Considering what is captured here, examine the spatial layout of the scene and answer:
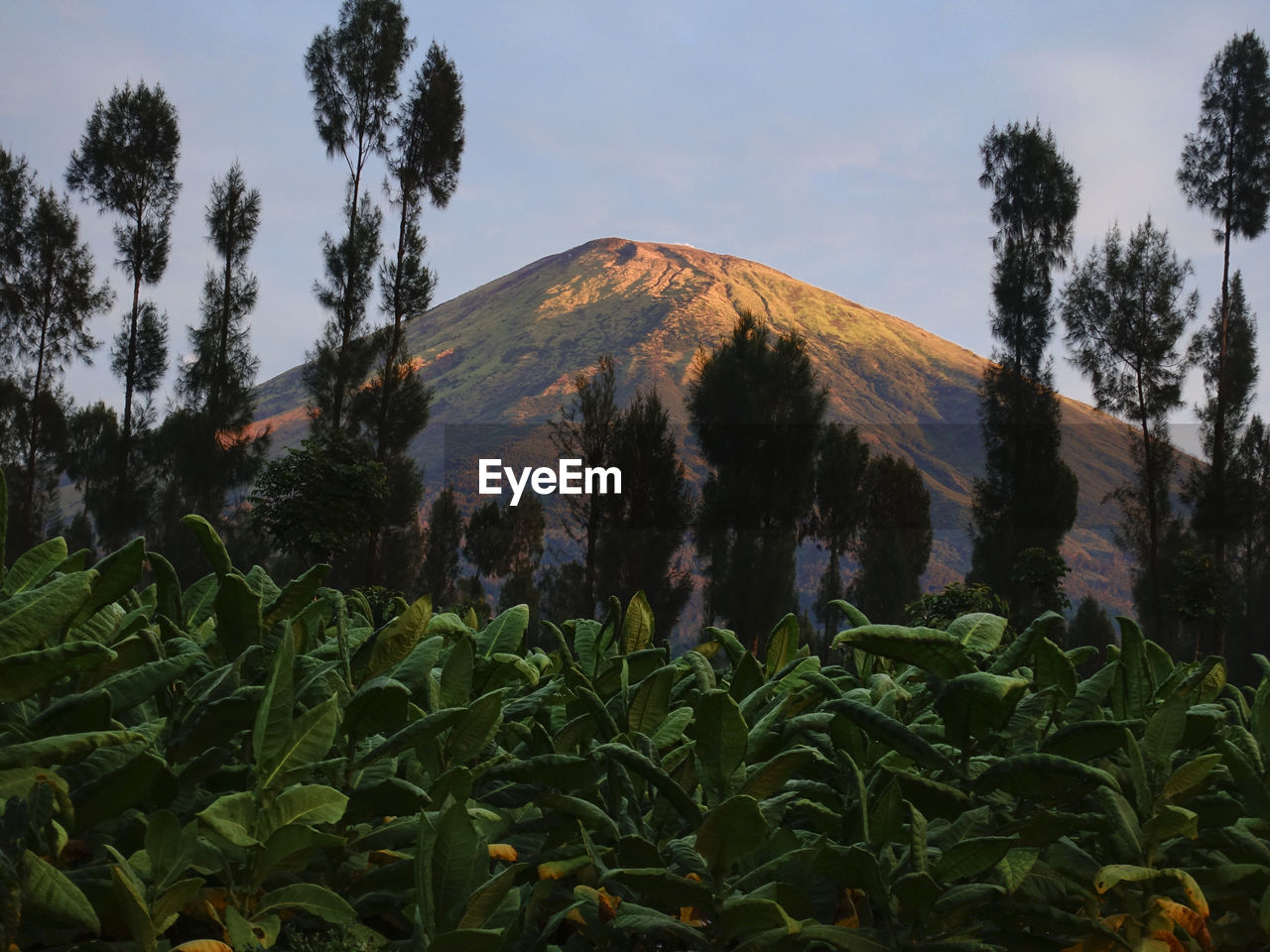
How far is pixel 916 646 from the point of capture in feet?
3.18

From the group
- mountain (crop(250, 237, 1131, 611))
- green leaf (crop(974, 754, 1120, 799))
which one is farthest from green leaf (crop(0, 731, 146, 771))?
mountain (crop(250, 237, 1131, 611))

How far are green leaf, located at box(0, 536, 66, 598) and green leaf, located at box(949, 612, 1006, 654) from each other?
102cm

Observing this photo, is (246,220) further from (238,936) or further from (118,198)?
(238,936)

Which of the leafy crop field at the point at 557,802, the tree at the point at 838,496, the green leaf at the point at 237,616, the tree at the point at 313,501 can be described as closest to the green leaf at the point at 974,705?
the leafy crop field at the point at 557,802

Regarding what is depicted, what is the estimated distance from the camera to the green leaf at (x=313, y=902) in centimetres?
81

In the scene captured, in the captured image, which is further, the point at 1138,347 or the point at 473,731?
the point at 1138,347

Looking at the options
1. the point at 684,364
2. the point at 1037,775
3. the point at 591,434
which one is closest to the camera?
the point at 1037,775

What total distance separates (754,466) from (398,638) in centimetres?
2882

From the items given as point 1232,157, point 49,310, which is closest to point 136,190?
point 49,310

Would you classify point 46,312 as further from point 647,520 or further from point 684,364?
point 684,364

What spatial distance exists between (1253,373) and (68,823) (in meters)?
34.3

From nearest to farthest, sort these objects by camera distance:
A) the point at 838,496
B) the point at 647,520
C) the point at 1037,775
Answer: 1. the point at 1037,775
2. the point at 647,520
3. the point at 838,496

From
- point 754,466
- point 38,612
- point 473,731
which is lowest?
point 473,731

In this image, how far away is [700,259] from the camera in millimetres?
115500
